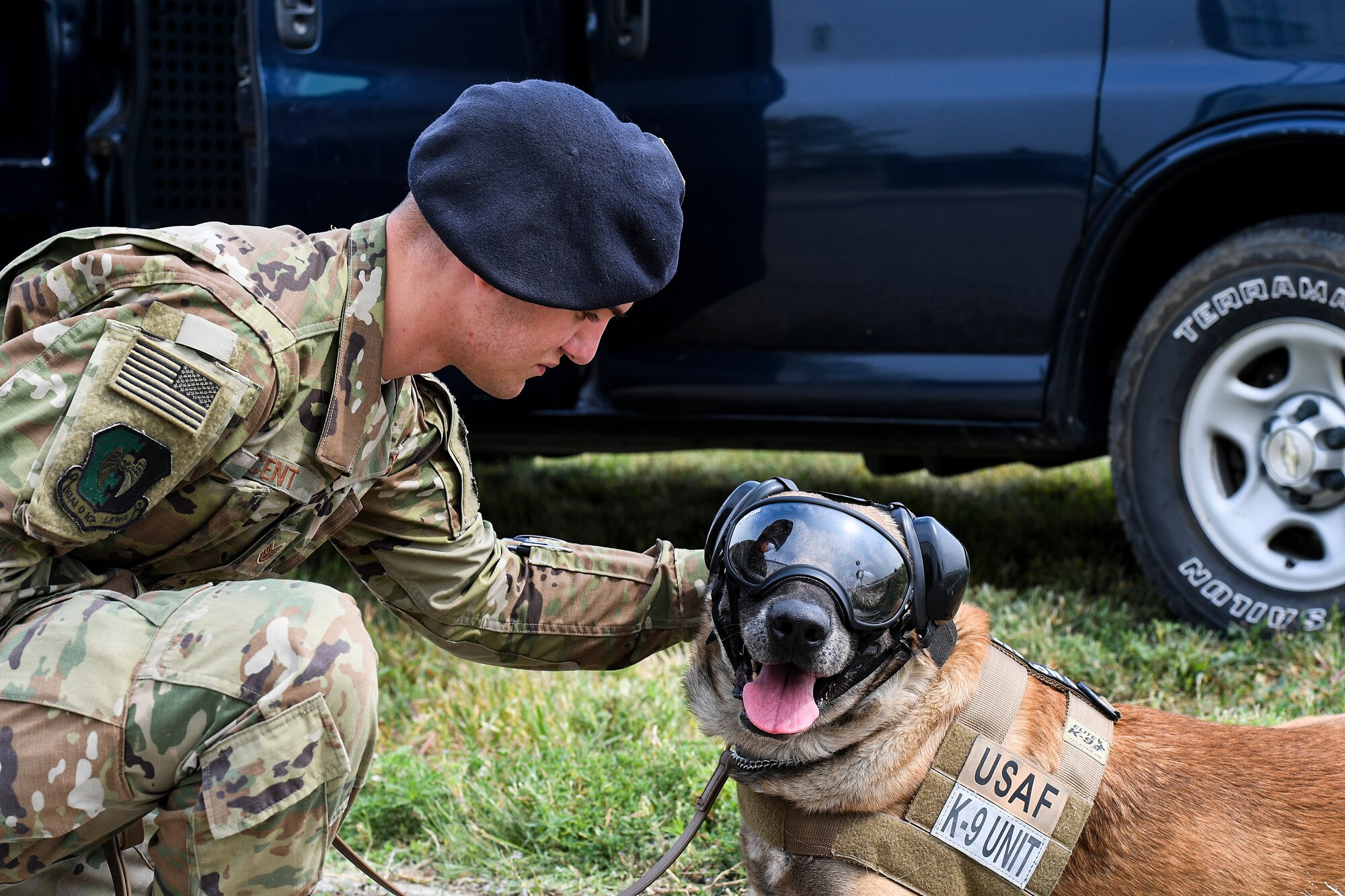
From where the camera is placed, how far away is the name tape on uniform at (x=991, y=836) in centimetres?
187

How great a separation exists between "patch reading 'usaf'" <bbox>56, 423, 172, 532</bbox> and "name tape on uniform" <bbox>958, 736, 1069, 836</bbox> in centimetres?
119

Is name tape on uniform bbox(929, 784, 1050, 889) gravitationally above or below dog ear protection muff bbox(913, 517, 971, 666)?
below

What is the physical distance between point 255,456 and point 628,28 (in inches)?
67.8

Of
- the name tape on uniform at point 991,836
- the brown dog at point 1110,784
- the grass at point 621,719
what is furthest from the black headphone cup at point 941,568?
the grass at point 621,719

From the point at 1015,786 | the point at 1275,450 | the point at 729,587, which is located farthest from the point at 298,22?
the point at 1275,450

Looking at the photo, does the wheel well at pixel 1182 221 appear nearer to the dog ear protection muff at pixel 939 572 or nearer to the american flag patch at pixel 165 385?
the dog ear protection muff at pixel 939 572

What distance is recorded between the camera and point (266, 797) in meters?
1.71

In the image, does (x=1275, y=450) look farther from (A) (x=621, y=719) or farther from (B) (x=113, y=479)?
(B) (x=113, y=479)

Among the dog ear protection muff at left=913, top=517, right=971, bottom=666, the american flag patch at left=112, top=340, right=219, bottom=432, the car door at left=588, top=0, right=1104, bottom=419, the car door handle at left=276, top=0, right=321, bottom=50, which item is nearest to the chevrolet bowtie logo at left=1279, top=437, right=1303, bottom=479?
the car door at left=588, top=0, right=1104, bottom=419

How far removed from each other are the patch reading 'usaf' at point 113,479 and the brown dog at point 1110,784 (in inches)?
33.1

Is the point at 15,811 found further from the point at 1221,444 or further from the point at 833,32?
the point at 1221,444

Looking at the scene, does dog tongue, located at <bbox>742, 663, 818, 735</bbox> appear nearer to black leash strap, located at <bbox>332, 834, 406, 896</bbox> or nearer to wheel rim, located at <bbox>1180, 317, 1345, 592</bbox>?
black leash strap, located at <bbox>332, 834, 406, 896</bbox>

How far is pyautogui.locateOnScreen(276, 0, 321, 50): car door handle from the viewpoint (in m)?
3.02

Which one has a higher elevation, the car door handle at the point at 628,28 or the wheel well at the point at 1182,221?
the car door handle at the point at 628,28
